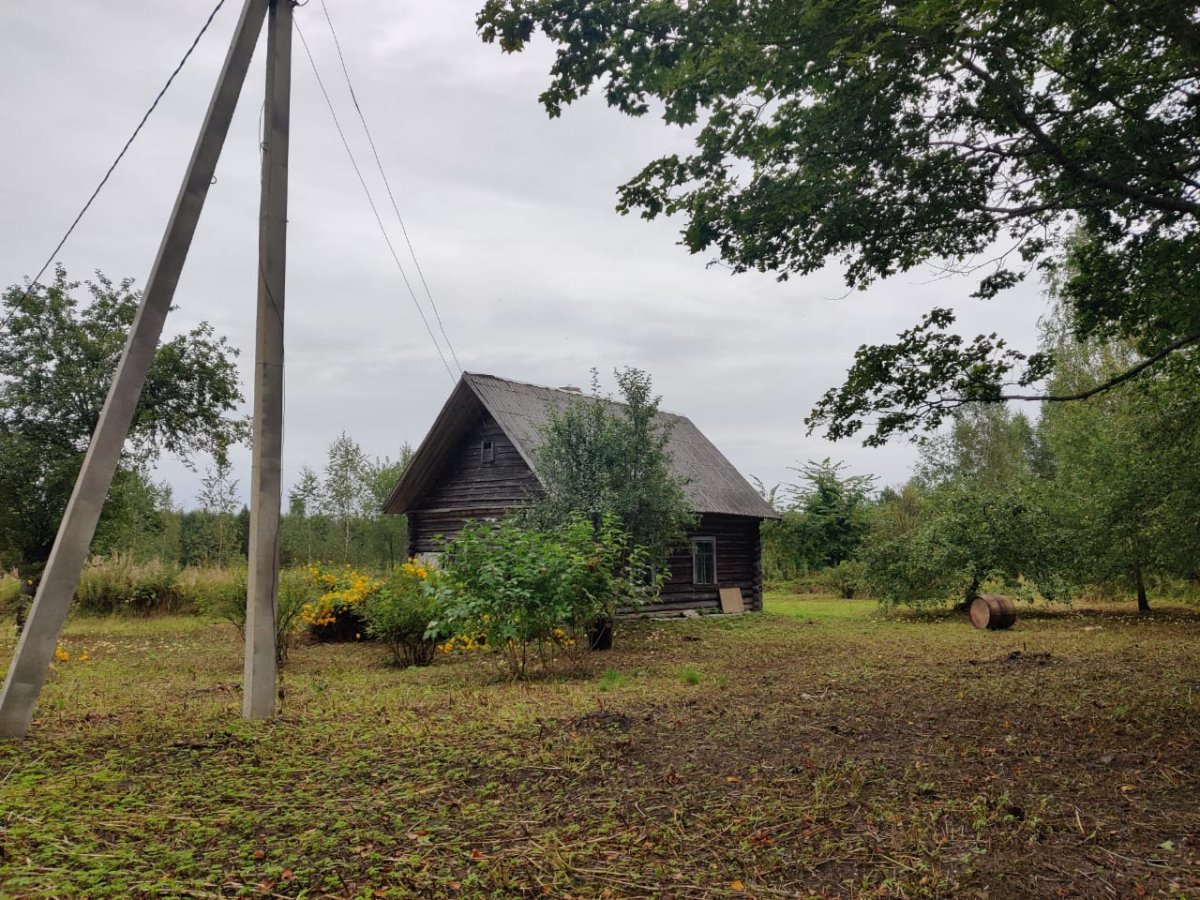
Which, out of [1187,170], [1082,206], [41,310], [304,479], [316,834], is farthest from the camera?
[304,479]

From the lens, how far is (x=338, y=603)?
517 inches

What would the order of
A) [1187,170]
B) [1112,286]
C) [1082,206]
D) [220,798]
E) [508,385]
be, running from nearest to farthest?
[220,798]
[1187,170]
[1082,206]
[1112,286]
[508,385]

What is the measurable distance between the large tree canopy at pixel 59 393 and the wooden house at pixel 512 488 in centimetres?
563

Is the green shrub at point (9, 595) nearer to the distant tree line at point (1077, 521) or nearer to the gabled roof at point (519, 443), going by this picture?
the gabled roof at point (519, 443)

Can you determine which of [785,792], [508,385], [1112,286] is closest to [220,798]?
[785,792]

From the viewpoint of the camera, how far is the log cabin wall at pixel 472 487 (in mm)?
17703

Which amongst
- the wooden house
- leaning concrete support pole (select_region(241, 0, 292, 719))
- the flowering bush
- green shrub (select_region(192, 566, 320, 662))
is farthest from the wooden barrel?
leaning concrete support pole (select_region(241, 0, 292, 719))

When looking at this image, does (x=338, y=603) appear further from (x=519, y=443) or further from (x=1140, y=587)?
(x=1140, y=587)

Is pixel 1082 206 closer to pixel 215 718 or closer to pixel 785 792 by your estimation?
pixel 785 792

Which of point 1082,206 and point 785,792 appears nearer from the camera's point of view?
point 785,792

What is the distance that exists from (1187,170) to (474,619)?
7728mm

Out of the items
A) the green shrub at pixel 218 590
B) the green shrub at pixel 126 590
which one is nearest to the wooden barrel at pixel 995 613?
the green shrub at pixel 218 590

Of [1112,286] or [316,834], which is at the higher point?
[1112,286]

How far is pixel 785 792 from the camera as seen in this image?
4227mm
